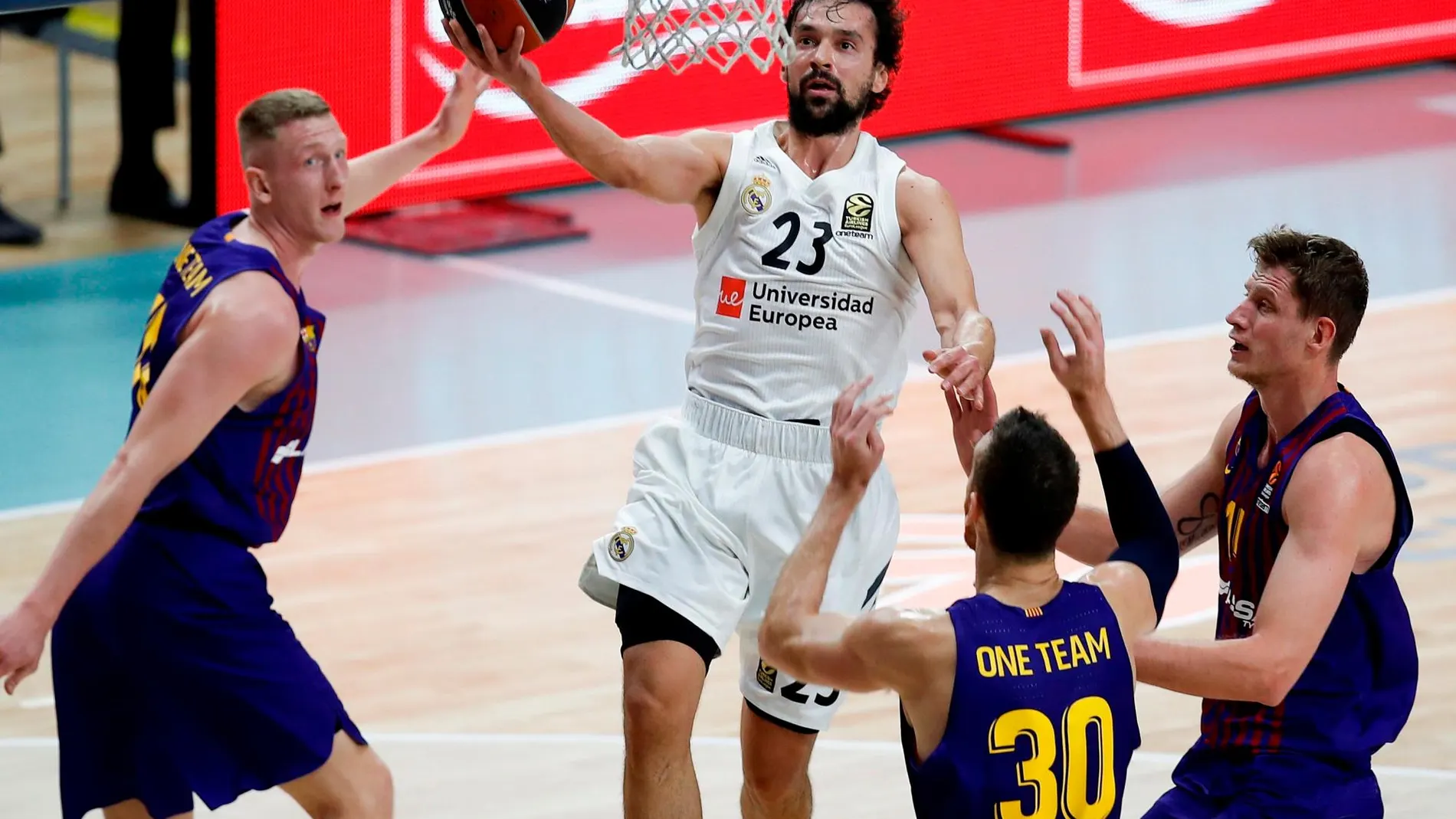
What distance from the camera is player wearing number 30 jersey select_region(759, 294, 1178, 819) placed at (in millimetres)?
4199

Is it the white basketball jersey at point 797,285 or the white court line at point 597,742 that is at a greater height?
the white basketball jersey at point 797,285

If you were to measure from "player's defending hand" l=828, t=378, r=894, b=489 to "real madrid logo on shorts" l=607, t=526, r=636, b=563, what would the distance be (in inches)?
59.6

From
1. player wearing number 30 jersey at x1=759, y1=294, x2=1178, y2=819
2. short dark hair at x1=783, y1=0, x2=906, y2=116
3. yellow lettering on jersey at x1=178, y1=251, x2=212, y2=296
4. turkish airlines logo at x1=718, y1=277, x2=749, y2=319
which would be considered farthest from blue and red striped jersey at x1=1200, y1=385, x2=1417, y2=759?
yellow lettering on jersey at x1=178, y1=251, x2=212, y2=296

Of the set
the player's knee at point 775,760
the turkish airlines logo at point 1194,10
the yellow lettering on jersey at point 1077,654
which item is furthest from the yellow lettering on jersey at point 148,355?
the turkish airlines logo at point 1194,10

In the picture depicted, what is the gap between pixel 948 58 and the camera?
1391 cm

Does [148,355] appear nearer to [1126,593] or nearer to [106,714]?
[106,714]

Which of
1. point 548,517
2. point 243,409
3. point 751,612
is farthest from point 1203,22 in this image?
point 243,409

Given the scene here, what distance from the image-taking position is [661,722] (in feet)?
18.3

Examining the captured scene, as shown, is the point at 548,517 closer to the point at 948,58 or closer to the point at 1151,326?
the point at 1151,326

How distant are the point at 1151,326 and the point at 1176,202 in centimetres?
229

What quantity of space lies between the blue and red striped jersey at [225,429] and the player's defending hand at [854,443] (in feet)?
4.56

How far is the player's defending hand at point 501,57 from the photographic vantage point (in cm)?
551

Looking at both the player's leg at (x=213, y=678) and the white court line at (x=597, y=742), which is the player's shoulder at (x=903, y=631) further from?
the white court line at (x=597, y=742)

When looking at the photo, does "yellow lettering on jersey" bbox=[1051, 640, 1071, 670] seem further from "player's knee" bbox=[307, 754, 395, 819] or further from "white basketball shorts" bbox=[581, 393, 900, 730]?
"player's knee" bbox=[307, 754, 395, 819]
